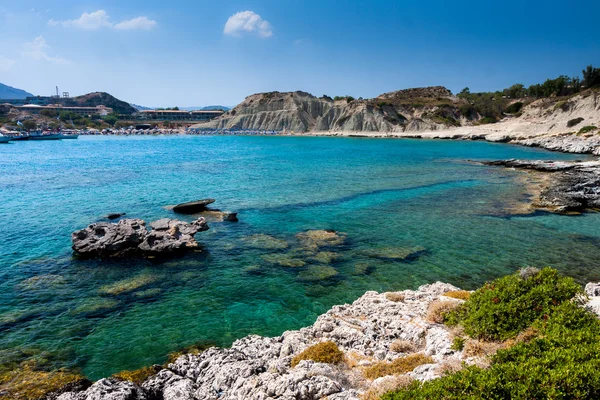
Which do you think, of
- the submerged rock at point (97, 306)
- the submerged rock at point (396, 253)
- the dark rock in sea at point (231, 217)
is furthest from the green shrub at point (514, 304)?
the dark rock in sea at point (231, 217)

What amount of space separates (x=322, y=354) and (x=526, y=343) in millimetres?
6008

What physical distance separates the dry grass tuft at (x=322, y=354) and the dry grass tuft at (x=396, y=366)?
107 cm

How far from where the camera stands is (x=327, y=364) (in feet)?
37.6

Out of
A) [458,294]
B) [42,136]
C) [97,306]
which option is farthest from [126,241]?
[42,136]

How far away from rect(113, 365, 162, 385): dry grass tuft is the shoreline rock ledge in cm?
1331

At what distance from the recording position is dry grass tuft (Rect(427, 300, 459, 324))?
1435 centimetres

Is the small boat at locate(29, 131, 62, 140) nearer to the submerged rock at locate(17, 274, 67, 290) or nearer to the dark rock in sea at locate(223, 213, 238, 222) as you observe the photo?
the dark rock in sea at locate(223, 213, 238, 222)

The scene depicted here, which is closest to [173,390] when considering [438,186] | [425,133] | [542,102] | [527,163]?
[438,186]

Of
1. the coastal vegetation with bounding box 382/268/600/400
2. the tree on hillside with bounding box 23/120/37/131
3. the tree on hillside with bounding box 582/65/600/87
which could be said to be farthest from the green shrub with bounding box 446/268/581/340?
the tree on hillside with bounding box 23/120/37/131

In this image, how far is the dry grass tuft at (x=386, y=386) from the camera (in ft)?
30.5

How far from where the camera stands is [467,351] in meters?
11.2

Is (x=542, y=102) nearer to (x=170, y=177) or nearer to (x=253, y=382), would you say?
(x=170, y=177)

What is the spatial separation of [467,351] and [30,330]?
60.9 ft

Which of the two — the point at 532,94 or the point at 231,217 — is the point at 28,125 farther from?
the point at 532,94
